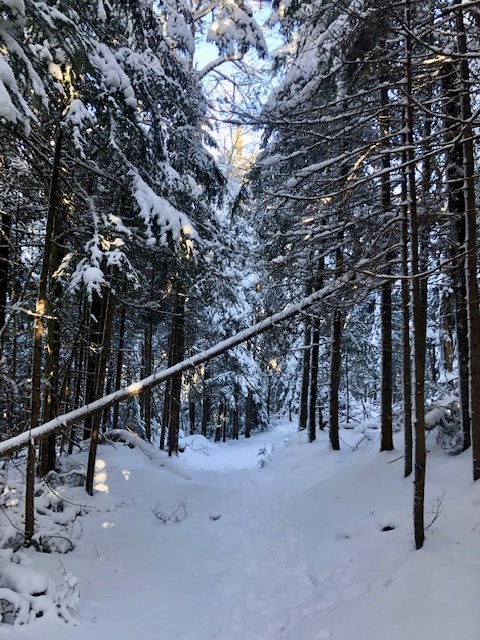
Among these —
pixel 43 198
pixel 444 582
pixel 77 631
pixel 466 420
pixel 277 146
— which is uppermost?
pixel 277 146

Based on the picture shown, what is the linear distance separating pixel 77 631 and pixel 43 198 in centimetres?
628

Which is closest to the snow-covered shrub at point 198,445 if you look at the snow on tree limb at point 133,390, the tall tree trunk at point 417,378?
the snow on tree limb at point 133,390

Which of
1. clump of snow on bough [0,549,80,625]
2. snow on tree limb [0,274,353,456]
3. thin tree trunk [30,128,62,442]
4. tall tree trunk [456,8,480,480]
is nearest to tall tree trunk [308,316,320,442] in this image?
tall tree trunk [456,8,480,480]

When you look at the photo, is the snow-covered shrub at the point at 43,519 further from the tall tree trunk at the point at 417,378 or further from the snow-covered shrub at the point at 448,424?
the snow-covered shrub at the point at 448,424

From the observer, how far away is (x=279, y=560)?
6738 mm

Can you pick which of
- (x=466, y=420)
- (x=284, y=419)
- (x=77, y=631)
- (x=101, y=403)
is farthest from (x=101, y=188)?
(x=284, y=419)

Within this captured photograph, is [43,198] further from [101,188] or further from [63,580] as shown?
[63,580]

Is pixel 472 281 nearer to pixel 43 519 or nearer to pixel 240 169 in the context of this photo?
pixel 240 169

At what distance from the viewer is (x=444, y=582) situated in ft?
14.2

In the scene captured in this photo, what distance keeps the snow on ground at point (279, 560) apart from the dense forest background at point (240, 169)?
2.05 ft

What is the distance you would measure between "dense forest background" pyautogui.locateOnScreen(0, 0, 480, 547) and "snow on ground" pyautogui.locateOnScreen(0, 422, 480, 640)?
624 mm

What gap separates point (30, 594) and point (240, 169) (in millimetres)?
7553

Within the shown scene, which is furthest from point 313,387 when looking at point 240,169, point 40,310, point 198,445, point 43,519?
point 198,445

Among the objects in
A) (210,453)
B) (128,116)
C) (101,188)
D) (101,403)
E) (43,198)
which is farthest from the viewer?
(210,453)
